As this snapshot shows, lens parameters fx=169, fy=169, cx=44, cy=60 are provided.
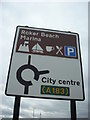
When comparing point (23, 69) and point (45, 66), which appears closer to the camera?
point (23, 69)

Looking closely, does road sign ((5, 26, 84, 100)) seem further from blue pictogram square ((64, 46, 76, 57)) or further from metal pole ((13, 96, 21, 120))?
metal pole ((13, 96, 21, 120))

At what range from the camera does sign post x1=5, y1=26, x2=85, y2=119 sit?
3.18 m

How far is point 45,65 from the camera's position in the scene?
3426mm

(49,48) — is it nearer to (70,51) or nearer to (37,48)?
(37,48)

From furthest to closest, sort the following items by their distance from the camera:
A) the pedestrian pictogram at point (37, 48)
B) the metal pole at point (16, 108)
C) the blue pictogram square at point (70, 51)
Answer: the blue pictogram square at point (70, 51) → the pedestrian pictogram at point (37, 48) → the metal pole at point (16, 108)

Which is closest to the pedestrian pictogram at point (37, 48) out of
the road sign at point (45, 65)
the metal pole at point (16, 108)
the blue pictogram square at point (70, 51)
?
the road sign at point (45, 65)

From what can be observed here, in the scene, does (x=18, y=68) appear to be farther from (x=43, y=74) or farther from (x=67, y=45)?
(x=67, y=45)

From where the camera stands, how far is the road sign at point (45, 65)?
318 cm

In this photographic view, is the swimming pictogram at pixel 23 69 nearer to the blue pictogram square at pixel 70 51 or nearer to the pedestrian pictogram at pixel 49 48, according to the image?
the pedestrian pictogram at pixel 49 48

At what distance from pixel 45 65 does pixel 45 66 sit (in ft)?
0.07

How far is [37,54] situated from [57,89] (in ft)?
2.72

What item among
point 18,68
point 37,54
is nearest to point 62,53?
point 37,54

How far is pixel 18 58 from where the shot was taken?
3.39 metres

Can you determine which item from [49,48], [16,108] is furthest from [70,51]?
[16,108]
